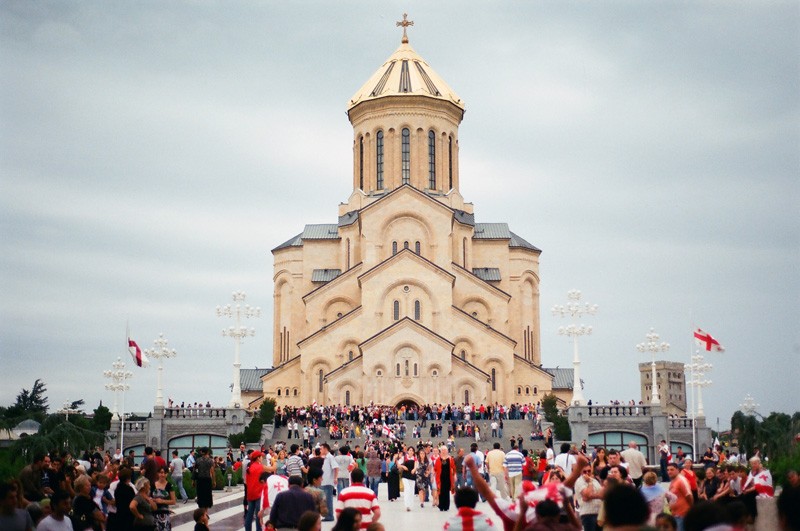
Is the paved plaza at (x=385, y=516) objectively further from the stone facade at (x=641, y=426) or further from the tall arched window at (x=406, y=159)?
the tall arched window at (x=406, y=159)

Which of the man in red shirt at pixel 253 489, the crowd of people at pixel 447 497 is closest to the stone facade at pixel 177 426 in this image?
the crowd of people at pixel 447 497

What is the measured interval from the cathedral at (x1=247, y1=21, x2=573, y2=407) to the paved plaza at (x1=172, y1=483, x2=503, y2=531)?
73.9ft

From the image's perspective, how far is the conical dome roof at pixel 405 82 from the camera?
5734cm

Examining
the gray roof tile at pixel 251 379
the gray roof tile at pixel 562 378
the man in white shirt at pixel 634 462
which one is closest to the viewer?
the man in white shirt at pixel 634 462

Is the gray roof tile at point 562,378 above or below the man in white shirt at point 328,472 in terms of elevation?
above

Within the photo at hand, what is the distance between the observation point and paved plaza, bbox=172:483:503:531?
61.5 feet

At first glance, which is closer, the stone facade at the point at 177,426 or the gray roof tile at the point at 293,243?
the stone facade at the point at 177,426

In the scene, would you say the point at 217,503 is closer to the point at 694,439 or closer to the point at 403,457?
the point at 403,457

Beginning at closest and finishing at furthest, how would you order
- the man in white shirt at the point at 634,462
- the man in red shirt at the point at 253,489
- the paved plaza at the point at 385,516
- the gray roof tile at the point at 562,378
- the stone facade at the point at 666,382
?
the man in red shirt at the point at 253,489 < the man in white shirt at the point at 634,462 < the paved plaza at the point at 385,516 < the gray roof tile at the point at 562,378 < the stone facade at the point at 666,382

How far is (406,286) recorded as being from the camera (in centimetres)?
5178

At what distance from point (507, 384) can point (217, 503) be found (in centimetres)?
2803

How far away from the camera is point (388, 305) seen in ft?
169

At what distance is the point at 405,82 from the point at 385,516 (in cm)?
3962

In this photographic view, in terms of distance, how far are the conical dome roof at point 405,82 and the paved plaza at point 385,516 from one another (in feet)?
112
